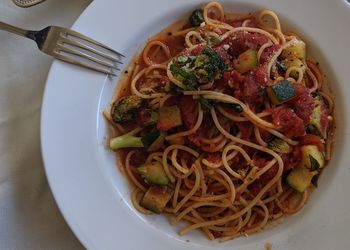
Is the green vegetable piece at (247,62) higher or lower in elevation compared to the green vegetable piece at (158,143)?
higher

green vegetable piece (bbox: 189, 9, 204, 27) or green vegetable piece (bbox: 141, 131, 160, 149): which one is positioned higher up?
green vegetable piece (bbox: 189, 9, 204, 27)

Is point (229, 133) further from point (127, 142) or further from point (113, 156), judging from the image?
point (113, 156)

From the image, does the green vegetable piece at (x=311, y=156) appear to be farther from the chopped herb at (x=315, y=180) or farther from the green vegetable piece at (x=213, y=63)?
the green vegetable piece at (x=213, y=63)

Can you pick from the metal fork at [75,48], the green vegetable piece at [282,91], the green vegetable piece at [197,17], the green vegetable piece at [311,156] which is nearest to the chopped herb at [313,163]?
the green vegetable piece at [311,156]

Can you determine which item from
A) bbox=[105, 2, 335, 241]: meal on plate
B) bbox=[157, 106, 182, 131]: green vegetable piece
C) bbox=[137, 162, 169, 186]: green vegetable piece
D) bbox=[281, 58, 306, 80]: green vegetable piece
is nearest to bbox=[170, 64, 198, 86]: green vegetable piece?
bbox=[105, 2, 335, 241]: meal on plate

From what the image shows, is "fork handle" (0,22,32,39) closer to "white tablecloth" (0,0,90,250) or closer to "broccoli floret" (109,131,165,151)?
"white tablecloth" (0,0,90,250)
